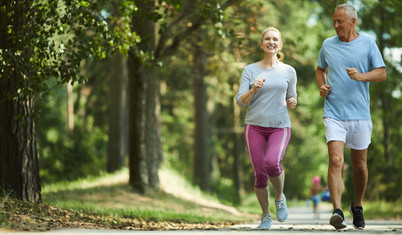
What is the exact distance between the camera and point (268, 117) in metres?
7.91

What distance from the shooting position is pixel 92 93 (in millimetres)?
32562

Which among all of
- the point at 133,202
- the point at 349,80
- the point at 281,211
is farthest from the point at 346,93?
the point at 133,202

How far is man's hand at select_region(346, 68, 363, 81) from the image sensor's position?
768cm

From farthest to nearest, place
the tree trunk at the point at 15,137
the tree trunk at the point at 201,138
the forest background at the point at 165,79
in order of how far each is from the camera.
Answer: the tree trunk at the point at 201,138
the forest background at the point at 165,79
the tree trunk at the point at 15,137

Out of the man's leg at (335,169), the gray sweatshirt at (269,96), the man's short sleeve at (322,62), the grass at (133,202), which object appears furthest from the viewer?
the grass at (133,202)

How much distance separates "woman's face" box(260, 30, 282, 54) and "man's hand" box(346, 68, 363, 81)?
94cm

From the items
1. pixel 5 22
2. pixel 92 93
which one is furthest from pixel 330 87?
pixel 92 93

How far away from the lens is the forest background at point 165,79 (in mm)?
10234

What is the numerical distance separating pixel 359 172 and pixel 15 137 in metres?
5.32

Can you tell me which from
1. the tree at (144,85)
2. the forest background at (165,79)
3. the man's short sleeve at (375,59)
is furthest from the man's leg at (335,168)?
the tree at (144,85)

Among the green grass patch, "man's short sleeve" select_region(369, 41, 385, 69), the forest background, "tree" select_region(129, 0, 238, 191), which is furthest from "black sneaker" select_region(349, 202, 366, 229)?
the green grass patch

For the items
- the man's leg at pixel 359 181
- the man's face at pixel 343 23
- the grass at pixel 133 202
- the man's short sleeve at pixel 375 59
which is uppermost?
the man's face at pixel 343 23

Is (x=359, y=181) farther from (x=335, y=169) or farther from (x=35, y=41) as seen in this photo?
(x=35, y=41)

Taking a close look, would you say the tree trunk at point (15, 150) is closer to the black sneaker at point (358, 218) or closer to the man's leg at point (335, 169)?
the man's leg at point (335, 169)
